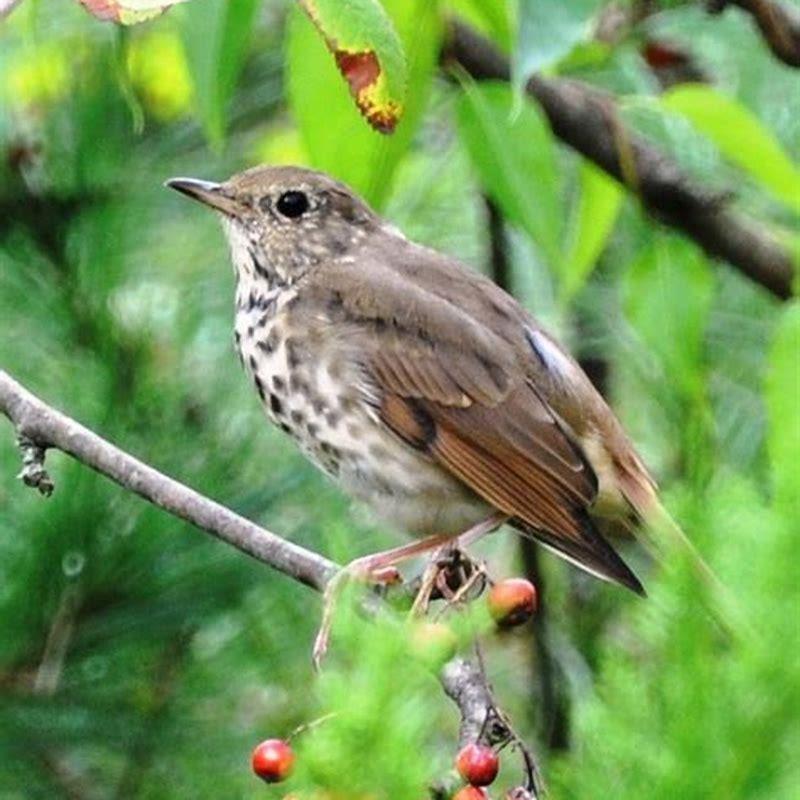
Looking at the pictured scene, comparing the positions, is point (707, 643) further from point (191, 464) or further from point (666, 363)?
point (191, 464)

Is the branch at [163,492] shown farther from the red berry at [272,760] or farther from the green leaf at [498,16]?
the green leaf at [498,16]

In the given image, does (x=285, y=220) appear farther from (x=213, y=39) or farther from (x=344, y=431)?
(x=213, y=39)

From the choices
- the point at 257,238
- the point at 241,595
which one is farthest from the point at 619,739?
the point at 257,238

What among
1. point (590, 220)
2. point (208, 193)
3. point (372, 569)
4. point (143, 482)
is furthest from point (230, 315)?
point (143, 482)

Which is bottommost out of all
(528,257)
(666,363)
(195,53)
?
(528,257)

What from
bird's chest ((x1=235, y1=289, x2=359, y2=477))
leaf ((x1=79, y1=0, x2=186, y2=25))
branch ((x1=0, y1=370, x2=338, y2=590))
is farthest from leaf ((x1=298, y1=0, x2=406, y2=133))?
bird's chest ((x1=235, y1=289, x2=359, y2=477))

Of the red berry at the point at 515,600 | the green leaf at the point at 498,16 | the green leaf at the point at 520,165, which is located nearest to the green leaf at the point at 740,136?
the green leaf at the point at 520,165
